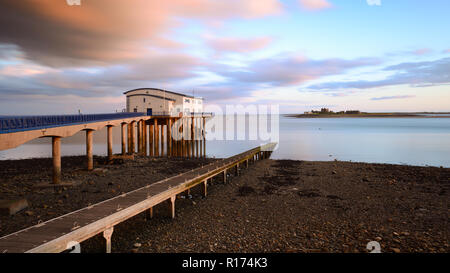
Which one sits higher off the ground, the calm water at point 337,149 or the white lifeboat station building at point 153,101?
the white lifeboat station building at point 153,101

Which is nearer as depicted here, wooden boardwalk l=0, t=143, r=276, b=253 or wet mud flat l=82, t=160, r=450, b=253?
wooden boardwalk l=0, t=143, r=276, b=253

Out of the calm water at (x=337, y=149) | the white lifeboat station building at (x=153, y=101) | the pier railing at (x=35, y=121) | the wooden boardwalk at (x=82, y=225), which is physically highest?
the white lifeboat station building at (x=153, y=101)

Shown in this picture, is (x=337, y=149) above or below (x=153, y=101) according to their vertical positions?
below

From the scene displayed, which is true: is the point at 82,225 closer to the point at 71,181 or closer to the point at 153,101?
the point at 71,181

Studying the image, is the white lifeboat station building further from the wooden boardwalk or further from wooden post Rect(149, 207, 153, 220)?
the wooden boardwalk

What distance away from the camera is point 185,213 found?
11.1 metres

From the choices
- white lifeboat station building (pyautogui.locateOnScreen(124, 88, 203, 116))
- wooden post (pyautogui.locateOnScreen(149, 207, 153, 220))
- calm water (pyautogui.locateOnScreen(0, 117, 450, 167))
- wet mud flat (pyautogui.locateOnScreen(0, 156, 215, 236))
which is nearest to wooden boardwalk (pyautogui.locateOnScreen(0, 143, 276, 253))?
wooden post (pyautogui.locateOnScreen(149, 207, 153, 220))

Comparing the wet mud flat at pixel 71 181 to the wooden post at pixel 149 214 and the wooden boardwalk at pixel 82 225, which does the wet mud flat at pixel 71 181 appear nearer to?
the wooden boardwalk at pixel 82 225

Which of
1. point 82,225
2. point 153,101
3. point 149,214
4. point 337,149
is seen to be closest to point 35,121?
point 149,214

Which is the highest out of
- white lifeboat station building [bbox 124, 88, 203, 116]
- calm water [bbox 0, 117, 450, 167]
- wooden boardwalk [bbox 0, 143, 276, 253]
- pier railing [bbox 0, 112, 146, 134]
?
white lifeboat station building [bbox 124, 88, 203, 116]

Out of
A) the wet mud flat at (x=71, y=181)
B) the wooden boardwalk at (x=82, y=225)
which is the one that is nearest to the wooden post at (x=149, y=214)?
the wooden boardwalk at (x=82, y=225)

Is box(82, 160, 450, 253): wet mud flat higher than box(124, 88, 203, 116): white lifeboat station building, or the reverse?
box(124, 88, 203, 116): white lifeboat station building

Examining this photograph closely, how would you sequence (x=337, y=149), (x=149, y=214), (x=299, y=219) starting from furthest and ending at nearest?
(x=337, y=149) < (x=149, y=214) < (x=299, y=219)
